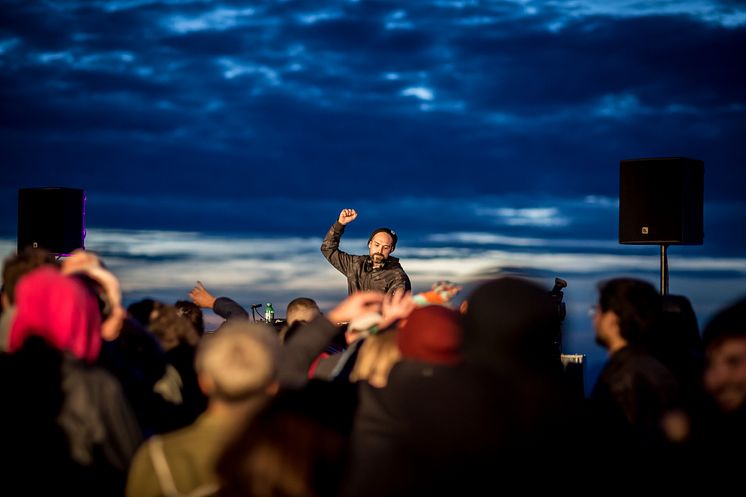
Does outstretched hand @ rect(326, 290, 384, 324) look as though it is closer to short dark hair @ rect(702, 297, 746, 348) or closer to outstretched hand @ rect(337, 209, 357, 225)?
short dark hair @ rect(702, 297, 746, 348)

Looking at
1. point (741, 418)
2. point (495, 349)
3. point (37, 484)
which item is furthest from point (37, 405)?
point (741, 418)

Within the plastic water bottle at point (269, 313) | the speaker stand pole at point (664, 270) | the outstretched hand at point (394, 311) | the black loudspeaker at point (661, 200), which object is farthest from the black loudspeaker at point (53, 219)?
the outstretched hand at point (394, 311)

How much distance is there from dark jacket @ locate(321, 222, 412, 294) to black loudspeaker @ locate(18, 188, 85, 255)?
269cm

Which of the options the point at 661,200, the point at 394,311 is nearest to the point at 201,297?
the point at 394,311

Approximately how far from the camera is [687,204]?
6.89 meters

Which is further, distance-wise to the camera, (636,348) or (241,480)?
(636,348)

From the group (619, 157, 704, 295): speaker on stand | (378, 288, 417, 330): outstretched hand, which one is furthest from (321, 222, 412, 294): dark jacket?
(378, 288, 417, 330): outstretched hand

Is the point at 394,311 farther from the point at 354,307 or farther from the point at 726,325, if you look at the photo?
the point at 726,325

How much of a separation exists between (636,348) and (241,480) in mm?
1746

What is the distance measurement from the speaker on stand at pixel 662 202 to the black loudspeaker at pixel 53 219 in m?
4.96

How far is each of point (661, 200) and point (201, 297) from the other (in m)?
4.08

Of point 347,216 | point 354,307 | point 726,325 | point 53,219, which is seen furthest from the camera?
point 53,219

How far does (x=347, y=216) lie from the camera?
679 centimetres

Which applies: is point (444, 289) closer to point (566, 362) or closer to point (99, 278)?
point (99, 278)
